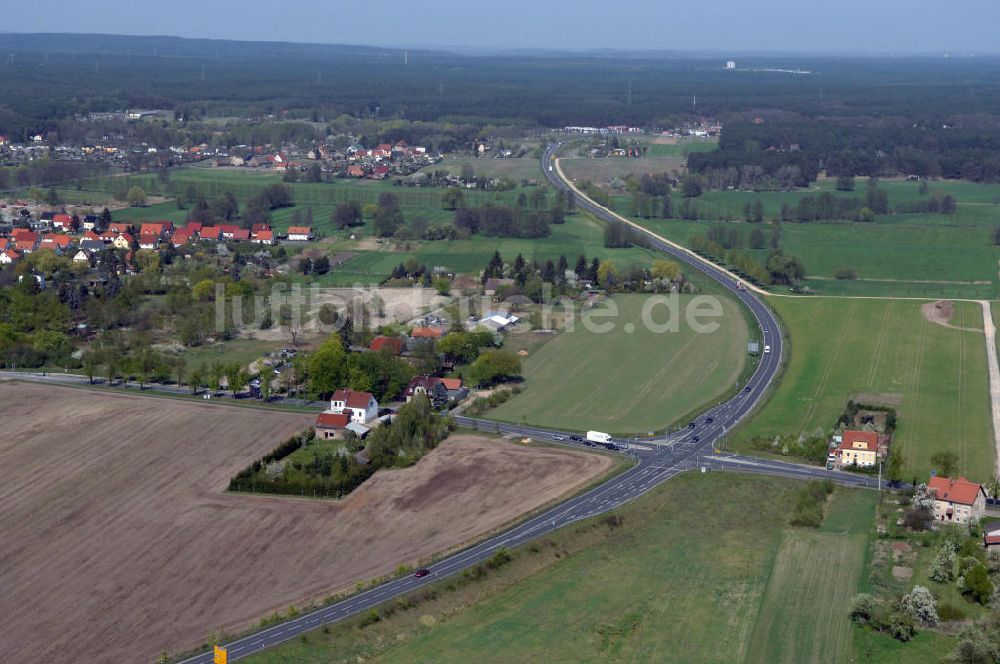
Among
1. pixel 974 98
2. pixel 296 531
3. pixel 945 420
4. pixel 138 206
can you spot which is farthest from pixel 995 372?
pixel 974 98

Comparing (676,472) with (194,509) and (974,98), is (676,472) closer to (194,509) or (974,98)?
(194,509)

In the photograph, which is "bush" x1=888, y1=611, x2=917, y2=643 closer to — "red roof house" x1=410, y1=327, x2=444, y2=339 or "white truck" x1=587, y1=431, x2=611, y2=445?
"white truck" x1=587, y1=431, x2=611, y2=445

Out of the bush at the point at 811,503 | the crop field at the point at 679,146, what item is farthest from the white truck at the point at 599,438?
the crop field at the point at 679,146

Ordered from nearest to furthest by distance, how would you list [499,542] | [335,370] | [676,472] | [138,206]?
[499,542], [676,472], [335,370], [138,206]

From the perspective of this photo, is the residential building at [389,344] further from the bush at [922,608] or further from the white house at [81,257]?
the white house at [81,257]

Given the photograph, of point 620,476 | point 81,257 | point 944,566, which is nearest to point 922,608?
point 944,566

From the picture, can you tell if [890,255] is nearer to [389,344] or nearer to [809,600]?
[389,344]
